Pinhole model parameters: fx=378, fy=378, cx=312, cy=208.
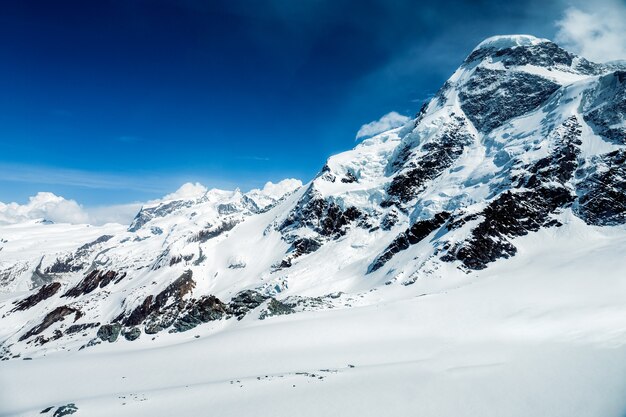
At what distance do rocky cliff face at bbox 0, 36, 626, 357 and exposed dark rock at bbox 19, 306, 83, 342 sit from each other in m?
0.47

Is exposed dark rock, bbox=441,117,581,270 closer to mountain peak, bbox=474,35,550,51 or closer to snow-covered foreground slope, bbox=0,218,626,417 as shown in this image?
snow-covered foreground slope, bbox=0,218,626,417

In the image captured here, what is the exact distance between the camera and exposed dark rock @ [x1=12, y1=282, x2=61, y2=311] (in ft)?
496

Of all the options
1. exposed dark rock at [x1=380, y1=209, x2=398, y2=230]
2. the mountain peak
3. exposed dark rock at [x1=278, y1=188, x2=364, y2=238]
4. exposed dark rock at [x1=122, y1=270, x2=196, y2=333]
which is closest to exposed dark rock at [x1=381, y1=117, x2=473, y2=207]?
exposed dark rock at [x1=380, y1=209, x2=398, y2=230]

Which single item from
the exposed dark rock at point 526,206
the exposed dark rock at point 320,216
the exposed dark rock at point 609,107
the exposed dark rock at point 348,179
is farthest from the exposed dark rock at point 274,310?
the exposed dark rock at point 348,179

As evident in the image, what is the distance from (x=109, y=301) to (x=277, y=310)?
97317 mm

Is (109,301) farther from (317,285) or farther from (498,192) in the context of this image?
(498,192)

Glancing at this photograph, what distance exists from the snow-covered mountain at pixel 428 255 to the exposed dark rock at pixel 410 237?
0.36 meters

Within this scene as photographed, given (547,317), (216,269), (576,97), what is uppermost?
(576,97)

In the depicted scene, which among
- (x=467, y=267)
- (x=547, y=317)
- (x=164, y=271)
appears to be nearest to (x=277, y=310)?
(x=547, y=317)

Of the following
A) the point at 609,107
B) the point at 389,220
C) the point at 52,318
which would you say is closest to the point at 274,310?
the point at 389,220

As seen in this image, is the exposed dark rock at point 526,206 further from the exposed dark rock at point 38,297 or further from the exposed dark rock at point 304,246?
the exposed dark rock at point 38,297

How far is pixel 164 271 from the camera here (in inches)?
5138

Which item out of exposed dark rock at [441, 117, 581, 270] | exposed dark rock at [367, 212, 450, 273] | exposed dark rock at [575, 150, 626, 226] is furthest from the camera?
exposed dark rock at [367, 212, 450, 273]

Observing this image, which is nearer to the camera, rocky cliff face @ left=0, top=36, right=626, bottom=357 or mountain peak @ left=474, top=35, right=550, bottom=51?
rocky cliff face @ left=0, top=36, right=626, bottom=357
